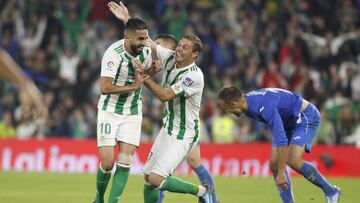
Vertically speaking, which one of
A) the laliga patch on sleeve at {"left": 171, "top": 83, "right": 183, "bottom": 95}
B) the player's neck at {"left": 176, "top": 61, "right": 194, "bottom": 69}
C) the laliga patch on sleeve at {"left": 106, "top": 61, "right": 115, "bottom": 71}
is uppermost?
the player's neck at {"left": 176, "top": 61, "right": 194, "bottom": 69}

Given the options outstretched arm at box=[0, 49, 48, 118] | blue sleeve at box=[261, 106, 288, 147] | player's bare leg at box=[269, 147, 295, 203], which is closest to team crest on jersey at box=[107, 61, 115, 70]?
blue sleeve at box=[261, 106, 288, 147]

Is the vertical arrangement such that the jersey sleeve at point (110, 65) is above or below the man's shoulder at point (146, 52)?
below

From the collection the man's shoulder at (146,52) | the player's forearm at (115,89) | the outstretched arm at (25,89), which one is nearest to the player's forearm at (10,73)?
the outstretched arm at (25,89)

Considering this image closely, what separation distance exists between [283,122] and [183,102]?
148 centimetres

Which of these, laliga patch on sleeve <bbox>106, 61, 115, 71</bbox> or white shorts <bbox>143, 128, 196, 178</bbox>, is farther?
laliga patch on sleeve <bbox>106, 61, 115, 71</bbox>

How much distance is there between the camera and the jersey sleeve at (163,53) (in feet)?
34.3

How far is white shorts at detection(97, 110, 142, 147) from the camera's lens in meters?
10.2

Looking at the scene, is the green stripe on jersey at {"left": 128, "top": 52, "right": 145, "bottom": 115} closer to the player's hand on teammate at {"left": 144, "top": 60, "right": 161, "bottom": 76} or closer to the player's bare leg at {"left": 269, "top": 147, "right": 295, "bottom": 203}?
the player's hand on teammate at {"left": 144, "top": 60, "right": 161, "bottom": 76}

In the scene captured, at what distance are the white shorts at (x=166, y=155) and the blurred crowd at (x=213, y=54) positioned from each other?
953cm

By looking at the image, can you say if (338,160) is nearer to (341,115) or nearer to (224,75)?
(341,115)

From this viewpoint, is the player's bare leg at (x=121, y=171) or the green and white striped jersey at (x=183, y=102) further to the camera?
the green and white striped jersey at (x=183, y=102)

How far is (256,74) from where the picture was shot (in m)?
20.5

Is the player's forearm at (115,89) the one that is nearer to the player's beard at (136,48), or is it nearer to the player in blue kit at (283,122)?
the player's beard at (136,48)

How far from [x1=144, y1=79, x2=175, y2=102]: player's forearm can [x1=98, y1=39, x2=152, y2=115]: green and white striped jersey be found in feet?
1.79
